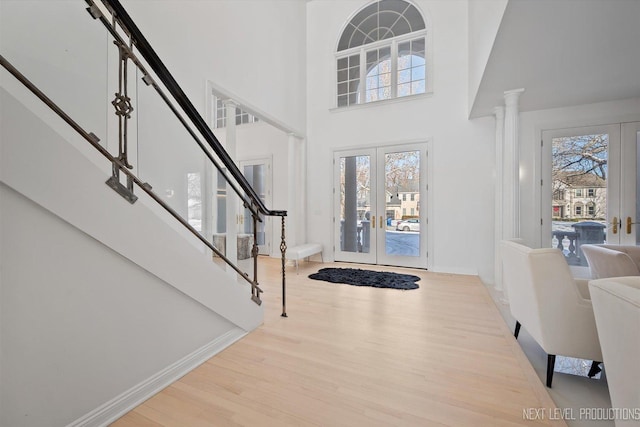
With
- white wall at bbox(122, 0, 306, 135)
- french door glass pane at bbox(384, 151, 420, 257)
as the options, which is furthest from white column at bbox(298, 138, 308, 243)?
french door glass pane at bbox(384, 151, 420, 257)

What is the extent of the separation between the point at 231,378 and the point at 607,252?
3.68 metres

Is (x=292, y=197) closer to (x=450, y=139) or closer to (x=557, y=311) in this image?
(x=450, y=139)

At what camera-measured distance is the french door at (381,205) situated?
511 cm

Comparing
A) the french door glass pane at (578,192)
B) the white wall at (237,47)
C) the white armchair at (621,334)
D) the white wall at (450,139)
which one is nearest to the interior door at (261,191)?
the white wall at (237,47)

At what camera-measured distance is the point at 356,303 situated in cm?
329

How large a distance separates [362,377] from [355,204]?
13.1ft

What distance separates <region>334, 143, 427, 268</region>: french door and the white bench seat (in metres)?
0.41

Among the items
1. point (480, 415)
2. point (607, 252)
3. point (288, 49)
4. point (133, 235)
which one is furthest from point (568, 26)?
point (288, 49)

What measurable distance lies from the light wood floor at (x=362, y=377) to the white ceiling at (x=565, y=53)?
252cm

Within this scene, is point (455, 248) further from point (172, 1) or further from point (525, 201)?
point (172, 1)

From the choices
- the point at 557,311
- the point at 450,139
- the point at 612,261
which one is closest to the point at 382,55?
the point at 450,139

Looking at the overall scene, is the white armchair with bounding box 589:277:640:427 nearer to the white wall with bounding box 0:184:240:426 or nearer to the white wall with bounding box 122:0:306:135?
the white wall with bounding box 0:184:240:426

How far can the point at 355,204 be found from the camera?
5.61 m

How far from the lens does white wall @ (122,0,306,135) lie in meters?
2.94
